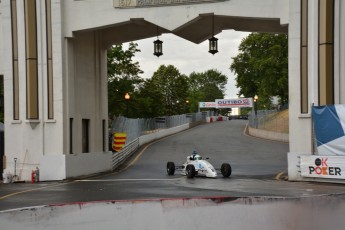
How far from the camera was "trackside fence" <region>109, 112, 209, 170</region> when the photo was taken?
3568cm

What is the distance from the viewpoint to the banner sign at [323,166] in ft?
63.8

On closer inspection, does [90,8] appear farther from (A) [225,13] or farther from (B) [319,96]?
(B) [319,96]

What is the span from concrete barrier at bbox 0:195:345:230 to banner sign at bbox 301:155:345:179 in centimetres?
932

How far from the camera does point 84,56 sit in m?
26.5

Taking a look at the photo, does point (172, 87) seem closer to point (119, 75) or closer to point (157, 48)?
point (119, 75)

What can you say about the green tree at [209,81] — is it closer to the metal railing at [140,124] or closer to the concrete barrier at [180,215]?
the metal railing at [140,124]

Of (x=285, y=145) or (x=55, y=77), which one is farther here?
(x=285, y=145)

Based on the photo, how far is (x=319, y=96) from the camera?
822 inches

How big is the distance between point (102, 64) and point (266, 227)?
1938cm

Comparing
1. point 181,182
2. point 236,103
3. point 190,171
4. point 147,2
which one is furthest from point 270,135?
point 181,182

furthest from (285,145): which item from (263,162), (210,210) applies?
(210,210)

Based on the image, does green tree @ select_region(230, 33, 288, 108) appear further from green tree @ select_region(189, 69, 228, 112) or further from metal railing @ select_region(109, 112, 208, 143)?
green tree @ select_region(189, 69, 228, 112)

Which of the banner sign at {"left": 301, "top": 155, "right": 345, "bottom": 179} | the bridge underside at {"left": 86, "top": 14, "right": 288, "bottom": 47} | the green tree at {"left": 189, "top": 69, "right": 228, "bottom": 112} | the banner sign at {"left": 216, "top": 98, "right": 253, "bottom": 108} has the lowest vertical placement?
the banner sign at {"left": 301, "top": 155, "right": 345, "bottom": 179}

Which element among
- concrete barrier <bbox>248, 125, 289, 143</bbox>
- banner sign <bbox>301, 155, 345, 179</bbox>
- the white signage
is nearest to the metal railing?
concrete barrier <bbox>248, 125, 289, 143</bbox>
